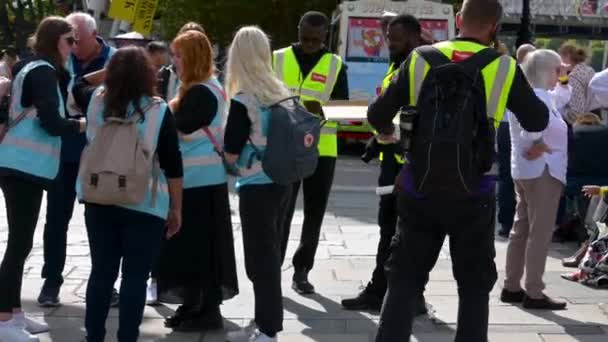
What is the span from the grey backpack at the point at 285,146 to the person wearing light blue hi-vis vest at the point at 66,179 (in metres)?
1.63

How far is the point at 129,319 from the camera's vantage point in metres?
5.38

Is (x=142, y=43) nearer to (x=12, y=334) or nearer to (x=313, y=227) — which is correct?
(x=313, y=227)

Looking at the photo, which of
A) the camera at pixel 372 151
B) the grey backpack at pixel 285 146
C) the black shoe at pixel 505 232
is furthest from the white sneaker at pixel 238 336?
the black shoe at pixel 505 232

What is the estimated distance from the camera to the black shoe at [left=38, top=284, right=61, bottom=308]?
6938mm

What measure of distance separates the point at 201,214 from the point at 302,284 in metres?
1.39

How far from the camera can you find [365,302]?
22.8ft

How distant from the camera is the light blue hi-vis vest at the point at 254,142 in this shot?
571 cm

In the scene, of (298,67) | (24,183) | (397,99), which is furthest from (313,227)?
(397,99)

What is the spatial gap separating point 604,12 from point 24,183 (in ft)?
87.7

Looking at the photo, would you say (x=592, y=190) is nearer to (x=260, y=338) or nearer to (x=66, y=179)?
(x=260, y=338)

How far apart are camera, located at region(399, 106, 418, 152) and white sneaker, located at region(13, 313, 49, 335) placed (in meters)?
2.63

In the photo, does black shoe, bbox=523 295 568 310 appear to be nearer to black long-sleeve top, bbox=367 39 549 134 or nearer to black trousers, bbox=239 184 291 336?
black trousers, bbox=239 184 291 336

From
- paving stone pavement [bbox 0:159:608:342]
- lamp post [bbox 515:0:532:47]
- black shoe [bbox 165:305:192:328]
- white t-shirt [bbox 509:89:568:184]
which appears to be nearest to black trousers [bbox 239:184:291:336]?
paving stone pavement [bbox 0:159:608:342]

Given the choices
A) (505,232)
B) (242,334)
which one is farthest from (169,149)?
(505,232)
